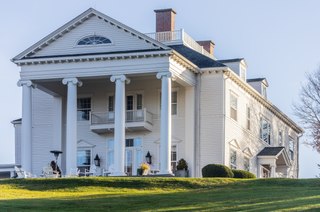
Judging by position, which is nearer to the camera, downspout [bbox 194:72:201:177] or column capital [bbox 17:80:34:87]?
column capital [bbox 17:80:34:87]

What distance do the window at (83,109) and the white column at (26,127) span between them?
A: 4965 mm

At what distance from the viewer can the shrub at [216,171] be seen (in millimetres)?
49281

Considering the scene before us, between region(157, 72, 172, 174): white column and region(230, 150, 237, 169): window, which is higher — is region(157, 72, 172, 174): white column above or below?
above

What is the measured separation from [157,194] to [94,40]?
17370mm

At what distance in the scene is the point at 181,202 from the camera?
34.4 meters

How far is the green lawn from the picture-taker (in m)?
32.8

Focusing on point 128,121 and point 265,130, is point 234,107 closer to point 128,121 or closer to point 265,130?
point 128,121

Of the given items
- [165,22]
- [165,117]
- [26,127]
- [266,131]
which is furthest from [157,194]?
[266,131]

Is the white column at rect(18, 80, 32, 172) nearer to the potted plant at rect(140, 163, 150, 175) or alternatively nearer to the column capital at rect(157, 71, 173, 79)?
the potted plant at rect(140, 163, 150, 175)

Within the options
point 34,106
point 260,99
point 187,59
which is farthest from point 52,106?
point 260,99

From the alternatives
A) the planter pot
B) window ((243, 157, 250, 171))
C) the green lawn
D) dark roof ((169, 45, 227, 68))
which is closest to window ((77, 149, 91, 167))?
the planter pot

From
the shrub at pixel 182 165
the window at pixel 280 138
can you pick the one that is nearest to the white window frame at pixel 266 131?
the window at pixel 280 138

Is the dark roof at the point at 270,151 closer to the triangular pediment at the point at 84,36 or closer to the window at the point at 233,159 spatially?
the window at the point at 233,159

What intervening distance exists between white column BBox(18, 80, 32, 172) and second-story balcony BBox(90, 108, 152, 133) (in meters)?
4.59
